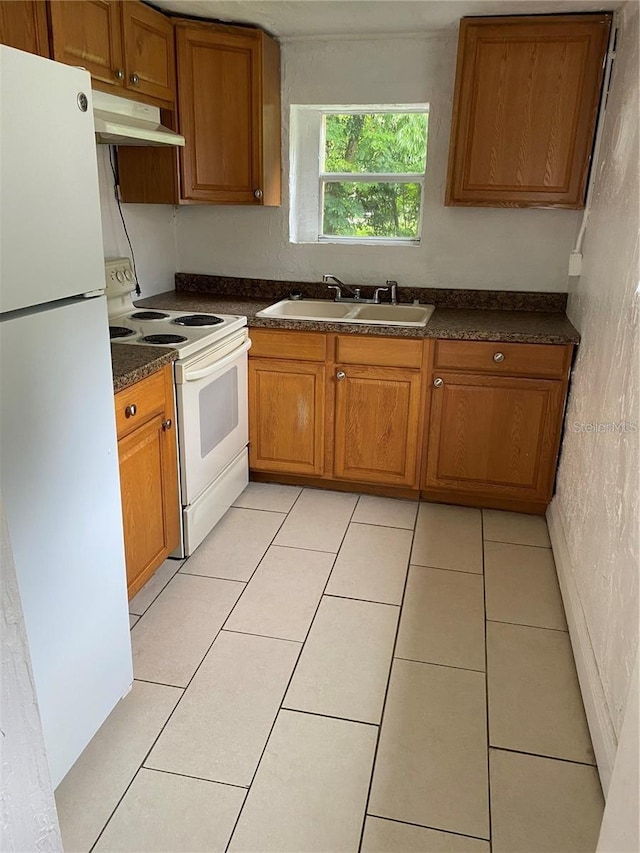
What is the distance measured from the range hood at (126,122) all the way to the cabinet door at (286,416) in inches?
41.2

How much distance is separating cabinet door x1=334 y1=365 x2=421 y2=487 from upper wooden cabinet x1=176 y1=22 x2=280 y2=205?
102cm

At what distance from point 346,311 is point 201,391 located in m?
1.10

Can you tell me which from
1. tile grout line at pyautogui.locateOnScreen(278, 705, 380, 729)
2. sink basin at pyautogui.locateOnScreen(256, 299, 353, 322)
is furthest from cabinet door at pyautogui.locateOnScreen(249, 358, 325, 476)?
tile grout line at pyautogui.locateOnScreen(278, 705, 380, 729)

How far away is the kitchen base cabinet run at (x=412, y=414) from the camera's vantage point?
9.28 ft

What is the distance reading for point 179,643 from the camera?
2.13 meters

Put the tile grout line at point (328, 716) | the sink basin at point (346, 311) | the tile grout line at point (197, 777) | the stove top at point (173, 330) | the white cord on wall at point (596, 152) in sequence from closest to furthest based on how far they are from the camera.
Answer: the tile grout line at point (197, 777) < the tile grout line at point (328, 716) < the stove top at point (173, 330) < the white cord on wall at point (596, 152) < the sink basin at point (346, 311)

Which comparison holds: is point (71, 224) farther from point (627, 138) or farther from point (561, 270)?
point (561, 270)

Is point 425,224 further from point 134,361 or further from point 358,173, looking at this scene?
point 134,361

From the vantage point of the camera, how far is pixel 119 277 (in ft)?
9.65

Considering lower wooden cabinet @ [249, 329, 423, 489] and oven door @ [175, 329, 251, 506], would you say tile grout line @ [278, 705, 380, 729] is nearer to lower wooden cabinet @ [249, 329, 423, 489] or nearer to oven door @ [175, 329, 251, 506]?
→ oven door @ [175, 329, 251, 506]

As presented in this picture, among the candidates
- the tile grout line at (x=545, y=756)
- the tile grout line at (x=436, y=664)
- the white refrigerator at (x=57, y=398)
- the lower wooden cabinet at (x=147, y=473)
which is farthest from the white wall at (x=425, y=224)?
the tile grout line at (x=545, y=756)

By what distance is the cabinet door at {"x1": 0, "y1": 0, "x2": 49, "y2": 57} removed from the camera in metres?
1.93

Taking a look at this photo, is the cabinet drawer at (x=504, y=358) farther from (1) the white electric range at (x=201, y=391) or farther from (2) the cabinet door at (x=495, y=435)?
(1) the white electric range at (x=201, y=391)

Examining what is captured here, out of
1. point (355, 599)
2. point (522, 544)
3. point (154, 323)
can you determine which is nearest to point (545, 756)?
point (355, 599)
